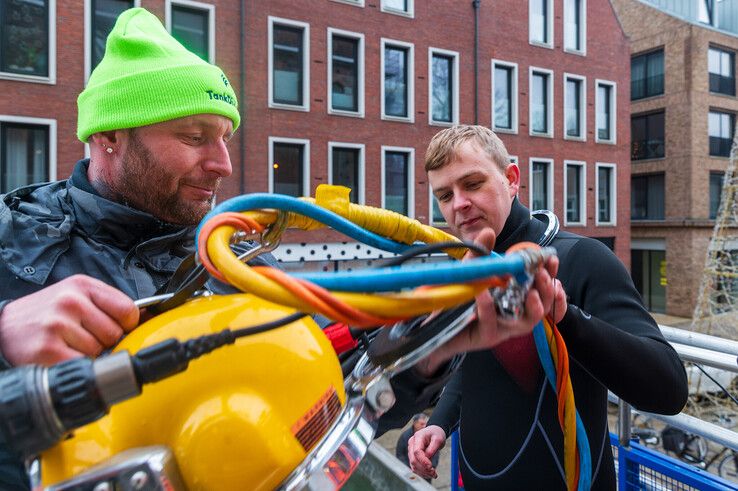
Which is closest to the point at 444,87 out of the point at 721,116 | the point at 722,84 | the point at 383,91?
the point at 383,91

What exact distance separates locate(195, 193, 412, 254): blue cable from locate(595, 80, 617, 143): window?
22.2m

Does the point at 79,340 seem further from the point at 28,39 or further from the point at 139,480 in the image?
the point at 28,39

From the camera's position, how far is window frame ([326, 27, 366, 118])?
15.1 m

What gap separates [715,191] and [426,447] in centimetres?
2652

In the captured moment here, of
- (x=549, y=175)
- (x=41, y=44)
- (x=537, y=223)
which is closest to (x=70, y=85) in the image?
(x=41, y=44)

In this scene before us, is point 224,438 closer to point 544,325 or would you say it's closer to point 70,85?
point 544,325

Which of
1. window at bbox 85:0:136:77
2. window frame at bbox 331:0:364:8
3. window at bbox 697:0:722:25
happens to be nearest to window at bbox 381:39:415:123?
window frame at bbox 331:0:364:8

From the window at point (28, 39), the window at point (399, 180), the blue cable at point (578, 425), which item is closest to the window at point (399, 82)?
the window at point (399, 180)

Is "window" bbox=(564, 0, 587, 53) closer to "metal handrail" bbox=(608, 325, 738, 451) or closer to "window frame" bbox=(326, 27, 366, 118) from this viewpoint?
"window frame" bbox=(326, 27, 366, 118)

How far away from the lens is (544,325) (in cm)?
128

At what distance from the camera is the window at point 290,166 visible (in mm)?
14520

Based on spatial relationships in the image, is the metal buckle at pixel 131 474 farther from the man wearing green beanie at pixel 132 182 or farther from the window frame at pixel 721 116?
the window frame at pixel 721 116

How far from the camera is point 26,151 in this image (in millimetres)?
11883

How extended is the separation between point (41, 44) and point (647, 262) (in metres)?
25.0
